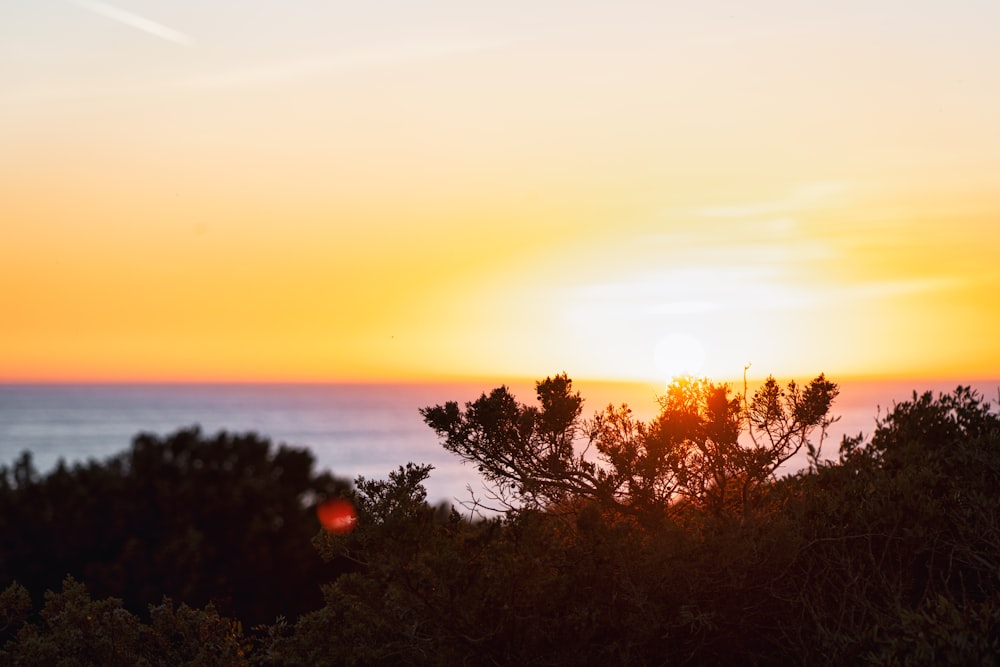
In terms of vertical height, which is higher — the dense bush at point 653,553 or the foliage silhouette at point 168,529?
the dense bush at point 653,553

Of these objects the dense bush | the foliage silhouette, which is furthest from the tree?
the foliage silhouette

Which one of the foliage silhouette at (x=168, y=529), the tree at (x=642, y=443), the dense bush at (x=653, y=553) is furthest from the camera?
the foliage silhouette at (x=168, y=529)

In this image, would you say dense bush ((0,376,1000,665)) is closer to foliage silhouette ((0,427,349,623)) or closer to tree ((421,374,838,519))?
tree ((421,374,838,519))

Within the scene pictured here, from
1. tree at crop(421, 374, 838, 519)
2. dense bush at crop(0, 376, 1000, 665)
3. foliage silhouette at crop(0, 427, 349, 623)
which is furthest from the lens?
foliage silhouette at crop(0, 427, 349, 623)

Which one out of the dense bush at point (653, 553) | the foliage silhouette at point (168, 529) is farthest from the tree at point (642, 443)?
the foliage silhouette at point (168, 529)

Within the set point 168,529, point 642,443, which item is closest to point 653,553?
point 642,443

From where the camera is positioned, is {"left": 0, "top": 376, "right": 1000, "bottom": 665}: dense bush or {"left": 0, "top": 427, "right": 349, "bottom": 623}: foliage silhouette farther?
{"left": 0, "top": 427, "right": 349, "bottom": 623}: foliage silhouette

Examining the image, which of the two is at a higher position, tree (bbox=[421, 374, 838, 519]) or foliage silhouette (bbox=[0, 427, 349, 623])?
tree (bbox=[421, 374, 838, 519])

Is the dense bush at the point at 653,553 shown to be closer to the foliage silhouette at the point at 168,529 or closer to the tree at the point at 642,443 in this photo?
the tree at the point at 642,443

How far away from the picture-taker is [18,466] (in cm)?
3328

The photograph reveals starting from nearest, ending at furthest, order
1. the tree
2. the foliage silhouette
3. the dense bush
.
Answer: the dense bush, the tree, the foliage silhouette

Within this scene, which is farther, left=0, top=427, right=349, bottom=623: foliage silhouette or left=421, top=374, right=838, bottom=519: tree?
left=0, top=427, right=349, bottom=623: foliage silhouette

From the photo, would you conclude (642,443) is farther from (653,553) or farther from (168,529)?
(168,529)

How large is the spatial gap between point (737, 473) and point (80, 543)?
81.8ft
